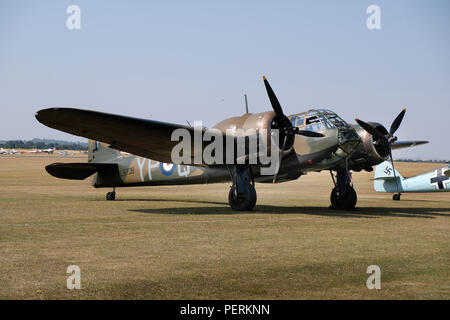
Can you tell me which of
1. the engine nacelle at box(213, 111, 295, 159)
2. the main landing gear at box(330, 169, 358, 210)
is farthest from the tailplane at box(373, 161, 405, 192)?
the engine nacelle at box(213, 111, 295, 159)

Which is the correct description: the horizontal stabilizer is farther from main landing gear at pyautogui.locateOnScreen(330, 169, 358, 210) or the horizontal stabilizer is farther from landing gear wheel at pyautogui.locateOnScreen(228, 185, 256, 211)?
main landing gear at pyautogui.locateOnScreen(330, 169, 358, 210)

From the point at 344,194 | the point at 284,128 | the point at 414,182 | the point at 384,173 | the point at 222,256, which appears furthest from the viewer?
the point at 384,173

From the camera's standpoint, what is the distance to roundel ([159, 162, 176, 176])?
21.6 metres

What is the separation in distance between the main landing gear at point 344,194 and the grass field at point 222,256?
3.46m

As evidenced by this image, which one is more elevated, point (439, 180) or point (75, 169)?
point (75, 169)

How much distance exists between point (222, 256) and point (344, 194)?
11.2m

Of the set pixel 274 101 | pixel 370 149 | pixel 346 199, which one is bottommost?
pixel 346 199

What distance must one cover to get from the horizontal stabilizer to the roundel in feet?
8.80

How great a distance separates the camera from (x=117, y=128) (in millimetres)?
15648

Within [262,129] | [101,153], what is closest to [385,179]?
[262,129]

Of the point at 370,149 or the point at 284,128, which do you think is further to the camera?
the point at 370,149

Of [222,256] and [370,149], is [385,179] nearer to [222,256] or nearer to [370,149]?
[370,149]

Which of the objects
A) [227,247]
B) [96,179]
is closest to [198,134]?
[227,247]

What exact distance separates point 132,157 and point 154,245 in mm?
13060
